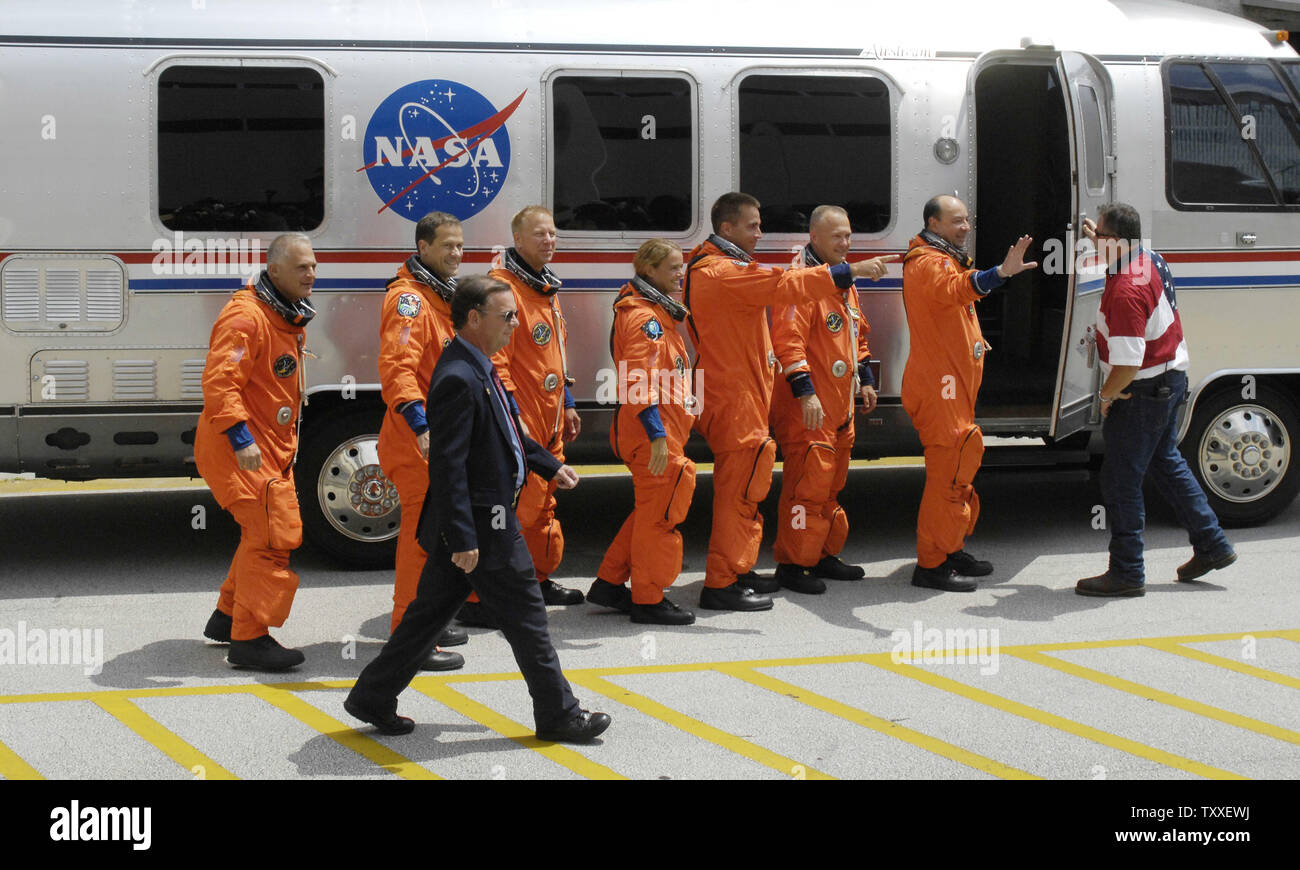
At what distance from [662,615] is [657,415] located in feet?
3.19

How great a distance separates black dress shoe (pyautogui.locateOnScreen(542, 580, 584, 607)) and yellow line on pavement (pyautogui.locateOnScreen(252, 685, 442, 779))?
5.74ft

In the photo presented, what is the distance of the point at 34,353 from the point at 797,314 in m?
3.87

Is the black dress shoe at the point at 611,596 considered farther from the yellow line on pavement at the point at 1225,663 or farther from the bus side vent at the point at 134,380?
the bus side vent at the point at 134,380

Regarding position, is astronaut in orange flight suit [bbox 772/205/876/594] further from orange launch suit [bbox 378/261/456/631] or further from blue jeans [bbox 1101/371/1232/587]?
orange launch suit [bbox 378/261/456/631]

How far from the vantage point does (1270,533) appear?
8875 mm

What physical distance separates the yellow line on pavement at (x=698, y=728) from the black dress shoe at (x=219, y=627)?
1571 mm

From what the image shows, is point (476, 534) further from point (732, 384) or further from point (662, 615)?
point (732, 384)

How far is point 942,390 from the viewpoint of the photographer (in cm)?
757

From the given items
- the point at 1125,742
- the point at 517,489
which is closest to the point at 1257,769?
the point at 1125,742

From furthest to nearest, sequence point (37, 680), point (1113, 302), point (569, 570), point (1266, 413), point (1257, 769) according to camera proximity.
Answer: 1. point (1266, 413)
2. point (569, 570)
3. point (1113, 302)
4. point (37, 680)
5. point (1257, 769)

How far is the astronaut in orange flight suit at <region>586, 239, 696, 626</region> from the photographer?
22.4 ft

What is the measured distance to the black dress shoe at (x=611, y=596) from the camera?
7.24m

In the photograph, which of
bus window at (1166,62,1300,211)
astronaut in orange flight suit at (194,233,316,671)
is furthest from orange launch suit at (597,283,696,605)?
bus window at (1166,62,1300,211)

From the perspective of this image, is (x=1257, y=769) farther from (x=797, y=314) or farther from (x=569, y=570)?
(x=569, y=570)
